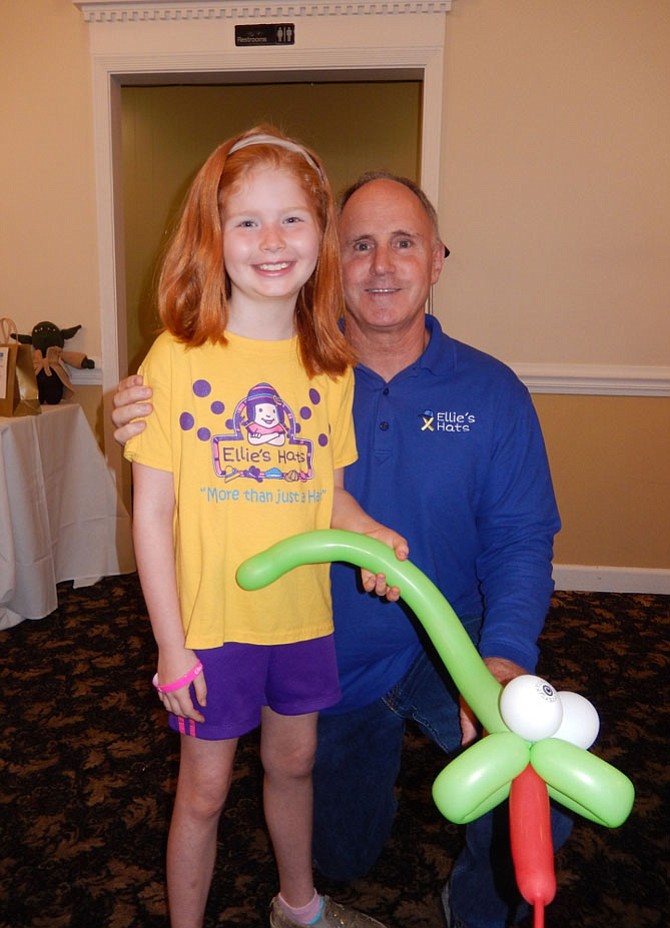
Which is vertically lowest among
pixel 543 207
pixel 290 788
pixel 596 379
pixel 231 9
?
pixel 290 788

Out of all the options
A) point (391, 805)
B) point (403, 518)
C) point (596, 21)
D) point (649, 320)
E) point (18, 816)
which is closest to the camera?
point (403, 518)

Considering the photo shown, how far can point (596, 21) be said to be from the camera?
2.82 metres

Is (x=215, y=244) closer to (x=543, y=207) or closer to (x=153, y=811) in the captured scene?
(x=153, y=811)

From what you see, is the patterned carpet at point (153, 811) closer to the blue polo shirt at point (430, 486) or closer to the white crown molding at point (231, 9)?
the blue polo shirt at point (430, 486)

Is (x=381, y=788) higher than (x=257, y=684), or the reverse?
(x=257, y=684)

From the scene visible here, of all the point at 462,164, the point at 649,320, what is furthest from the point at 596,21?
the point at 649,320

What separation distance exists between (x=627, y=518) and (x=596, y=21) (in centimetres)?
195

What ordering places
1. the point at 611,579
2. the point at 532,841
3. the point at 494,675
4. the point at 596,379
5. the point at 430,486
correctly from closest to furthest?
the point at 532,841 < the point at 494,675 < the point at 430,486 < the point at 596,379 < the point at 611,579

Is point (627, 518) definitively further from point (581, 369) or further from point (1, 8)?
point (1, 8)

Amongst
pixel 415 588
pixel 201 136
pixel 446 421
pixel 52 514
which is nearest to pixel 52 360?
pixel 52 514

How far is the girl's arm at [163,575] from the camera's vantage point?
1.00 meters

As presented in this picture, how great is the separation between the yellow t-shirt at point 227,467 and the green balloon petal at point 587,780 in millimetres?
477

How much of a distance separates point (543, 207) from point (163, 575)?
2505mm

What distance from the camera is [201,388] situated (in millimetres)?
1013
